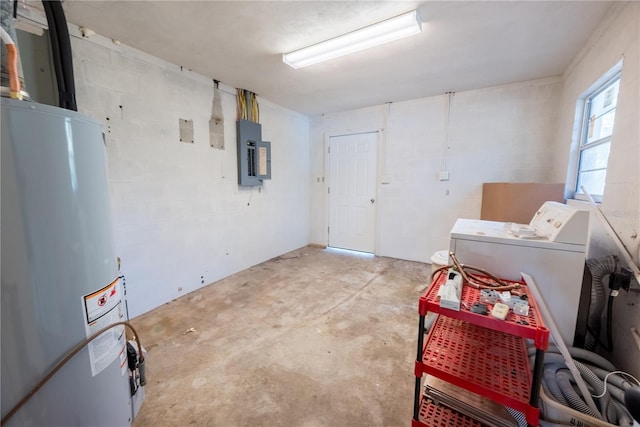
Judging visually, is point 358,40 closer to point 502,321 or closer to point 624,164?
point 624,164

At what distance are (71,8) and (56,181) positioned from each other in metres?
1.83

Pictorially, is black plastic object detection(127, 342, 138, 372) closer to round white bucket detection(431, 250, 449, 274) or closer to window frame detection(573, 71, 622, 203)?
round white bucket detection(431, 250, 449, 274)

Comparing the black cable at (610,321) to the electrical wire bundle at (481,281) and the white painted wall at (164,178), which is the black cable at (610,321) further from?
the white painted wall at (164,178)

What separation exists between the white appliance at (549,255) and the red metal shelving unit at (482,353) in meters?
0.13

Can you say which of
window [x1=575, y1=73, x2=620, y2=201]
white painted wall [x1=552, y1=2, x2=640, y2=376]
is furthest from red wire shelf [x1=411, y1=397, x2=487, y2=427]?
window [x1=575, y1=73, x2=620, y2=201]

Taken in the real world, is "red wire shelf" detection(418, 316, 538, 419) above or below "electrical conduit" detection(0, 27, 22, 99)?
below

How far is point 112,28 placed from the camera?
202 centimetres

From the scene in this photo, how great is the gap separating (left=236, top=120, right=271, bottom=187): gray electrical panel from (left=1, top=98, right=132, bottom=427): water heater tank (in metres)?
2.44

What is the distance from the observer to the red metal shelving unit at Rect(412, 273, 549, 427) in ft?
3.17

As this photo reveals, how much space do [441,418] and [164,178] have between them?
2942 millimetres

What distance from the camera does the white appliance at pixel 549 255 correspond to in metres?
1.23

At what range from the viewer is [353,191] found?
451 centimetres

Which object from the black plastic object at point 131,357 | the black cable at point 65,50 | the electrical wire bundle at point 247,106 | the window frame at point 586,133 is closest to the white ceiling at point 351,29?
the electrical wire bundle at point 247,106

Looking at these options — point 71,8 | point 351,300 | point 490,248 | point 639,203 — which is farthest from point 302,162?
point 639,203
